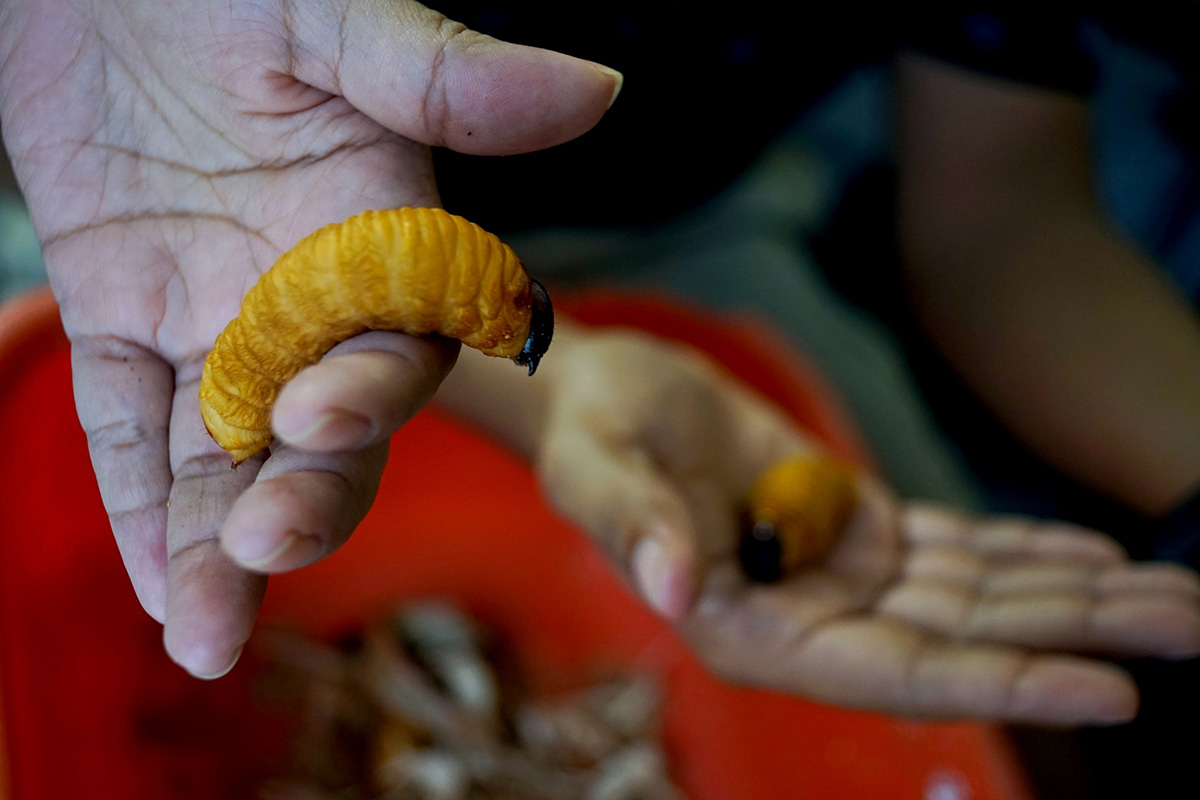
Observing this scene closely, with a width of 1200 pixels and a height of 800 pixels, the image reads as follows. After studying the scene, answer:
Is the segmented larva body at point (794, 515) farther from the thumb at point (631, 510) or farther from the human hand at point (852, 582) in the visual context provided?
the thumb at point (631, 510)

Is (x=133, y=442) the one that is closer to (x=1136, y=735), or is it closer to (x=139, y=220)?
(x=139, y=220)

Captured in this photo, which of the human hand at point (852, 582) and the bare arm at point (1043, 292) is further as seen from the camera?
the bare arm at point (1043, 292)

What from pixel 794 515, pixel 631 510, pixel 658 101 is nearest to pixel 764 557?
pixel 794 515

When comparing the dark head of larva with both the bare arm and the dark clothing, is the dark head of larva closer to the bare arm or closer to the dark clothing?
the dark clothing

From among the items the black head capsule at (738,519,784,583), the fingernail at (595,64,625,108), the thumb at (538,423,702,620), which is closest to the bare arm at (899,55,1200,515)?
the black head capsule at (738,519,784,583)

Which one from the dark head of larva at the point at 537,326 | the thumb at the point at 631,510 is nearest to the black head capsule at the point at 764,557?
the thumb at the point at 631,510

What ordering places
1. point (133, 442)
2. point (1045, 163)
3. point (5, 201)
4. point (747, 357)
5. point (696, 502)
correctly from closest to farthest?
point (133, 442) < point (5, 201) < point (696, 502) < point (1045, 163) < point (747, 357)

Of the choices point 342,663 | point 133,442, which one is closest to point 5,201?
point 133,442
